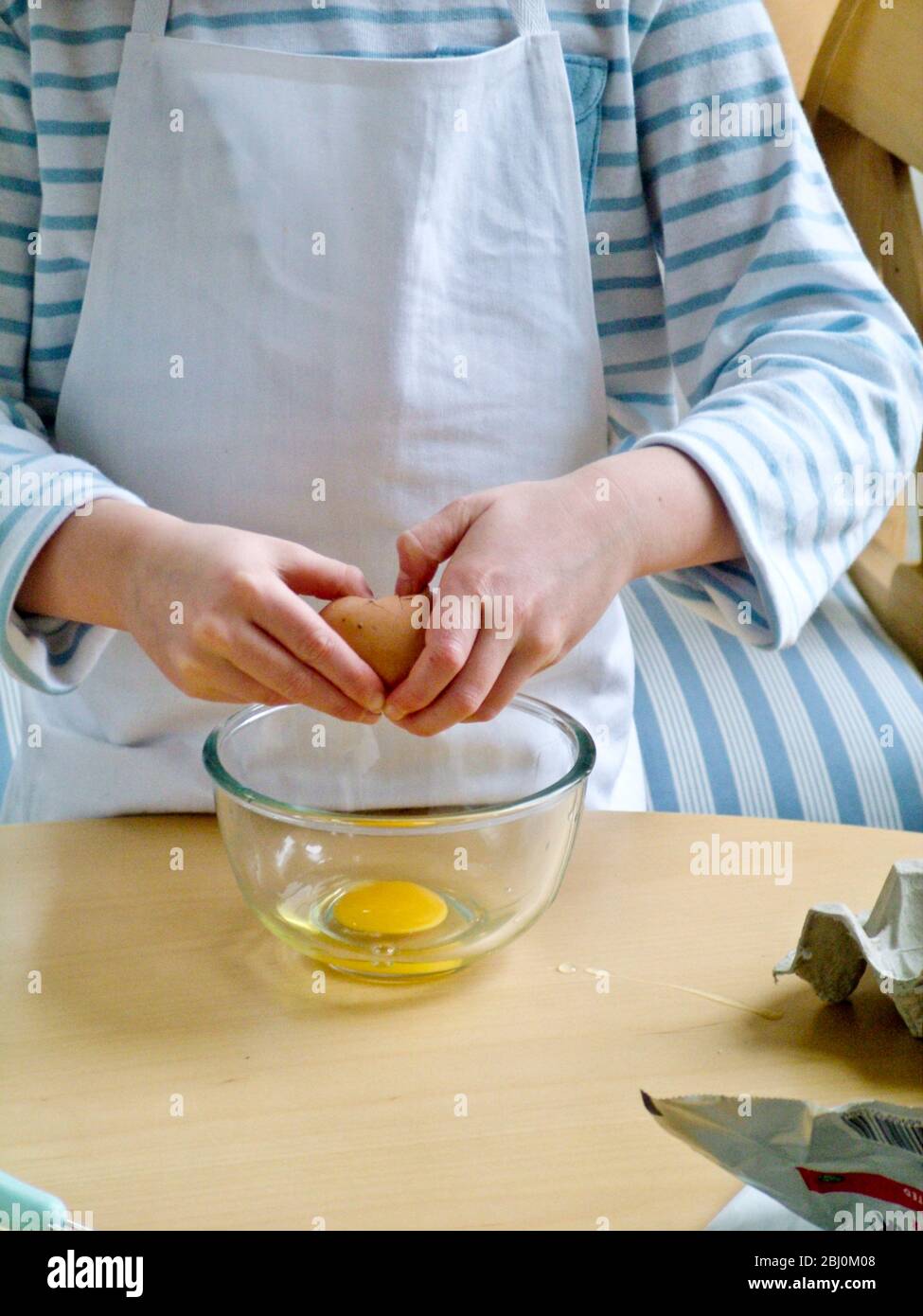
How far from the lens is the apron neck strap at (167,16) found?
745 mm

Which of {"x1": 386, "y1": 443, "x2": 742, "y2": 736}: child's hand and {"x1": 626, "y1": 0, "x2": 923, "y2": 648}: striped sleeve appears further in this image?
{"x1": 626, "y1": 0, "x2": 923, "y2": 648}: striped sleeve

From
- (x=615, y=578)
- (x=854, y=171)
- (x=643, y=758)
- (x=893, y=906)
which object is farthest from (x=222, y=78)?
(x=854, y=171)

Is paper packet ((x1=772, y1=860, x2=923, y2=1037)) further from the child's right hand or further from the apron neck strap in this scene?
the apron neck strap

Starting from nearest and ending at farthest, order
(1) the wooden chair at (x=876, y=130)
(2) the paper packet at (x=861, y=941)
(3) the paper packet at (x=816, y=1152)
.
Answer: (3) the paper packet at (x=816, y=1152)
(2) the paper packet at (x=861, y=941)
(1) the wooden chair at (x=876, y=130)

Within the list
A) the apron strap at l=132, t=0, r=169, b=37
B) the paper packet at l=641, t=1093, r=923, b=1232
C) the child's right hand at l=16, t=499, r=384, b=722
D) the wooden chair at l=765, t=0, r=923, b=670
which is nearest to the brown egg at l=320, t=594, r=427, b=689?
the child's right hand at l=16, t=499, r=384, b=722

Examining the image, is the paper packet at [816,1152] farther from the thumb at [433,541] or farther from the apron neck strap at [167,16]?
the apron neck strap at [167,16]

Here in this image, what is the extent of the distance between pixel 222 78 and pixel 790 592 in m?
0.40

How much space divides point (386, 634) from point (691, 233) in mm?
357

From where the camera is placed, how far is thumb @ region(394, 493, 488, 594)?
606 mm

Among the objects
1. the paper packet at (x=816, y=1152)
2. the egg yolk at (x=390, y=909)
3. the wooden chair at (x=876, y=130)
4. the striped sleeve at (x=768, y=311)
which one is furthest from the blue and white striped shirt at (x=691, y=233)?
the wooden chair at (x=876, y=130)

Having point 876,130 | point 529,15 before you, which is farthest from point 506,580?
point 876,130

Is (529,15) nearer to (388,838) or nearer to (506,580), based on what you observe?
(506,580)

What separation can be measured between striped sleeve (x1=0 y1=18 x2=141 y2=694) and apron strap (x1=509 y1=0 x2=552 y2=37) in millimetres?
267

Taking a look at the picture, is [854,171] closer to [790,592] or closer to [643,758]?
[643,758]
